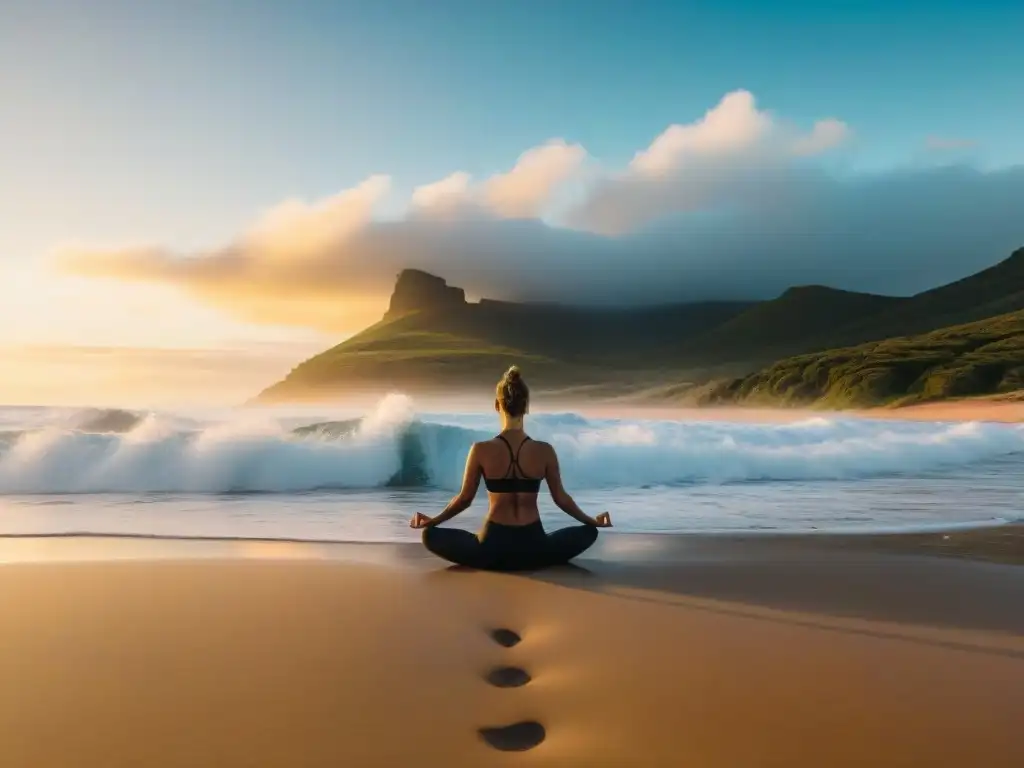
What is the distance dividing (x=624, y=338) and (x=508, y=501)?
306ft

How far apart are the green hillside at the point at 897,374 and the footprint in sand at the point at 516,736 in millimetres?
64722

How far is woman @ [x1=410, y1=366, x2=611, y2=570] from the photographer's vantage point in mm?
5379

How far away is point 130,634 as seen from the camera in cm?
383

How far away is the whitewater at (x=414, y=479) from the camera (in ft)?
27.8

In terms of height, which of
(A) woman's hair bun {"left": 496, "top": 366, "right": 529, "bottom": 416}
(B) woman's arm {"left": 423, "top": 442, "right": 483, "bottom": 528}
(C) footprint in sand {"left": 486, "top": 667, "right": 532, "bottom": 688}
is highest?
(A) woman's hair bun {"left": 496, "top": 366, "right": 529, "bottom": 416}

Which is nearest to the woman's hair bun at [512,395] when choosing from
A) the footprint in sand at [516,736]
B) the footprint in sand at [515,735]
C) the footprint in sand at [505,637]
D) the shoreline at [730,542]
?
the shoreline at [730,542]

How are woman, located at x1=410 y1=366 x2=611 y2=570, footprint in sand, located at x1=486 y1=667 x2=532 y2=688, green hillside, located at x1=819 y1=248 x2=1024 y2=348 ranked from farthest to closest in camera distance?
green hillside, located at x1=819 y1=248 x2=1024 y2=348
woman, located at x1=410 y1=366 x2=611 y2=570
footprint in sand, located at x1=486 y1=667 x2=532 y2=688

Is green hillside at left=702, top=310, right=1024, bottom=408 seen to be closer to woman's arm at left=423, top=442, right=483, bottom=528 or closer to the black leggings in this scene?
the black leggings

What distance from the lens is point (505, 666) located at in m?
3.46

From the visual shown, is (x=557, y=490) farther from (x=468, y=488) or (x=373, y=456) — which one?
(x=373, y=456)

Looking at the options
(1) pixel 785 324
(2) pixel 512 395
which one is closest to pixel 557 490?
(2) pixel 512 395

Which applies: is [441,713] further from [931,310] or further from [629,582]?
[931,310]

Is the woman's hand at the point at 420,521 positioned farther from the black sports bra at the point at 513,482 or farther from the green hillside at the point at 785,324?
the green hillside at the point at 785,324

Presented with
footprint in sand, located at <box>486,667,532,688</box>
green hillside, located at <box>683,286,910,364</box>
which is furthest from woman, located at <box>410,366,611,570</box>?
green hillside, located at <box>683,286,910,364</box>
